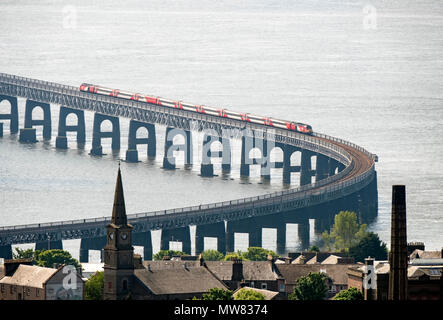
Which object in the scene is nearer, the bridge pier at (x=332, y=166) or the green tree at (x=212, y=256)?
the green tree at (x=212, y=256)

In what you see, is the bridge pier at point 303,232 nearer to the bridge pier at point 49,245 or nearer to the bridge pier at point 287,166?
the bridge pier at point 49,245

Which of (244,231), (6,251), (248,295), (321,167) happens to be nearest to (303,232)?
(244,231)

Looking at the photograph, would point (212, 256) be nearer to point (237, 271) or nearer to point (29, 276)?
point (237, 271)

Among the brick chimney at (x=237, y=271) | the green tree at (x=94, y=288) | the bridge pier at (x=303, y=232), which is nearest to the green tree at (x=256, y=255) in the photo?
the brick chimney at (x=237, y=271)

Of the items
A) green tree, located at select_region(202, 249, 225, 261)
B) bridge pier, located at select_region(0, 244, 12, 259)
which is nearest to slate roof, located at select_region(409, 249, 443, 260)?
green tree, located at select_region(202, 249, 225, 261)
